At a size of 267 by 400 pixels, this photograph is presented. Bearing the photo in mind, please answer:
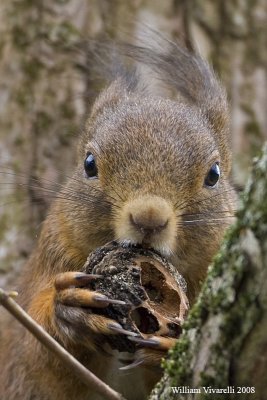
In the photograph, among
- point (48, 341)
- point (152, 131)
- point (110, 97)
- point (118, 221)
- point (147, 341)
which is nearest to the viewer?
point (48, 341)

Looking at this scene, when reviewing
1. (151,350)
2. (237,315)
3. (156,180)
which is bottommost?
(151,350)

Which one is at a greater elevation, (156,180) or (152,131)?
(152,131)

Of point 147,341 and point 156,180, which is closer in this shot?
point 147,341

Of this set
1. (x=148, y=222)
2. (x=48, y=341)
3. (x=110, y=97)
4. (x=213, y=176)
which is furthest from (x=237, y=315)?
(x=110, y=97)

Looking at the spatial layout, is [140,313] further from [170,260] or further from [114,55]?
[114,55]

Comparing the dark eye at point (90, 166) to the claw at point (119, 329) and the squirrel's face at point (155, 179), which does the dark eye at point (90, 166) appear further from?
the claw at point (119, 329)

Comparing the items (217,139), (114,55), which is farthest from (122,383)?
(114,55)

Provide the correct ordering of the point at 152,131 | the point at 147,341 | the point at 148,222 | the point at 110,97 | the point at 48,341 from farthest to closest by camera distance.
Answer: the point at 110,97
the point at 152,131
the point at 148,222
the point at 147,341
the point at 48,341

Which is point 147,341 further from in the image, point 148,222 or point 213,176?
point 213,176

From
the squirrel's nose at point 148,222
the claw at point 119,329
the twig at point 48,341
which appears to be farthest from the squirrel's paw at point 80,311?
the twig at point 48,341
